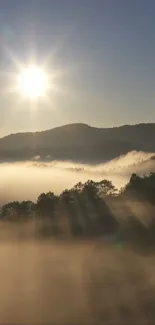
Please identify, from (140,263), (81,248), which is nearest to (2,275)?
(81,248)

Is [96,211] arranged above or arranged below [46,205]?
below

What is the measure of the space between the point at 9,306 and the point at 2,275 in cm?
2774

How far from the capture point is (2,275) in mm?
112375

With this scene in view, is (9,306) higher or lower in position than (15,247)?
lower

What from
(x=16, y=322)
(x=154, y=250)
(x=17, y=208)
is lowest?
(x=16, y=322)

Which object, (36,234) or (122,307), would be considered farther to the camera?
(36,234)

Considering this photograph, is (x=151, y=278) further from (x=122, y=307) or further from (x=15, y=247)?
(x=15, y=247)

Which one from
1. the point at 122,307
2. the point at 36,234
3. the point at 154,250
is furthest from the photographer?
the point at 36,234

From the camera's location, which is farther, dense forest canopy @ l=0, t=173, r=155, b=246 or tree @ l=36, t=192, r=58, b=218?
tree @ l=36, t=192, r=58, b=218

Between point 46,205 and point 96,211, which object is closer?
point 96,211

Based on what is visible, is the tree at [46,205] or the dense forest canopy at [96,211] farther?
the tree at [46,205]

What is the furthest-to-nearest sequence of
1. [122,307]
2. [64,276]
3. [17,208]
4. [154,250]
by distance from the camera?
[17,208]
[154,250]
[64,276]
[122,307]

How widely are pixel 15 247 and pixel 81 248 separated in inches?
1209

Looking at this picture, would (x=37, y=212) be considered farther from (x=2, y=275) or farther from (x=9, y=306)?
(x=9, y=306)
